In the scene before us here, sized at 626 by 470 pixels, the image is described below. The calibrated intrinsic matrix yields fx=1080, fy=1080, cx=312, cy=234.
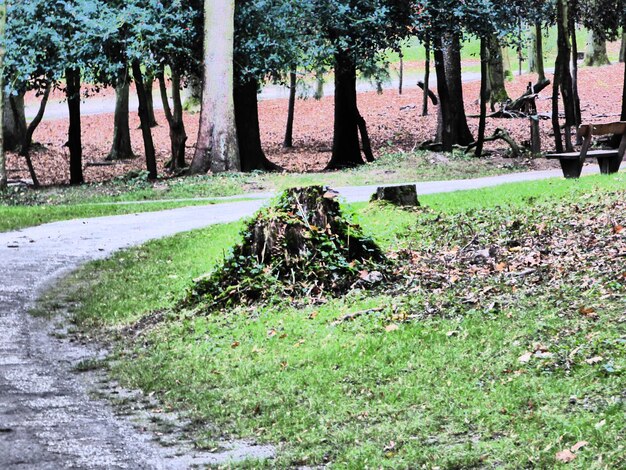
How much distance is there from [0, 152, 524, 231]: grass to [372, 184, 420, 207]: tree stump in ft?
16.7

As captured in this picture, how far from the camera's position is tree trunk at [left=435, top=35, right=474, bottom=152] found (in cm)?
2831

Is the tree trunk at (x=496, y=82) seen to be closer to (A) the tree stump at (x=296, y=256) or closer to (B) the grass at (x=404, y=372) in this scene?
(B) the grass at (x=404, y=372)

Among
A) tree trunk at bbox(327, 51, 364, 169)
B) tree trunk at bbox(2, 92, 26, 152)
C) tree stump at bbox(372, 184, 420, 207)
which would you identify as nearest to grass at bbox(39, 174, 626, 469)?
tree stump at bbox(372, 184, 420, 207)

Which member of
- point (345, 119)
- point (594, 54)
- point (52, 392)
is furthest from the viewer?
point (594, 54)

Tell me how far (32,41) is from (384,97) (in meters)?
27.7

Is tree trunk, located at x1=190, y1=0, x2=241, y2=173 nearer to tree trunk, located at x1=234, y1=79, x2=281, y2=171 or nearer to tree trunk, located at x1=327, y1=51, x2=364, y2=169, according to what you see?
tree trunk, located at x1=234, y1=79, x2=281, y2=171

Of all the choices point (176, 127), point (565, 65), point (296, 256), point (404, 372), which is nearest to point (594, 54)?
point (565, 65)

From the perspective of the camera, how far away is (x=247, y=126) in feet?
89.7

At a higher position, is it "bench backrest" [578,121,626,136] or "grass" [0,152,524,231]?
"bench backrest" [578,121,626,136]

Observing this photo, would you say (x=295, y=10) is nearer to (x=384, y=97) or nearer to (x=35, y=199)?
(x=35, y=199)

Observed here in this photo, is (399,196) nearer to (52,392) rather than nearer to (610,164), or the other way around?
(610,164)

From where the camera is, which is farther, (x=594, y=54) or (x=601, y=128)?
(x=594, y=54)

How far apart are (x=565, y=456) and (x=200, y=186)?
1734 cm

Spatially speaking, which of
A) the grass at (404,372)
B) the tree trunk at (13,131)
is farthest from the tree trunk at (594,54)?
the grass at (404,372)
